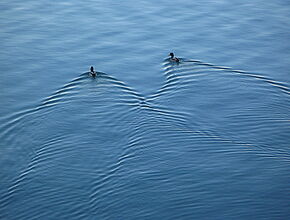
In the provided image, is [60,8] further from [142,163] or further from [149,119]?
[142,163]

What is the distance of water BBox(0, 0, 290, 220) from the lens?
672 inches

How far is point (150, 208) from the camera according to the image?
16.8m

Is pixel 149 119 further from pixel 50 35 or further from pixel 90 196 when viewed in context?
pixel 50 35

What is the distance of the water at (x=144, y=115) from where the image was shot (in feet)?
56.0

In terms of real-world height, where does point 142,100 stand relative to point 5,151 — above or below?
above

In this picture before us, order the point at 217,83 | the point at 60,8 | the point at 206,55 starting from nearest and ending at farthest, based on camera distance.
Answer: the point at 217,83 < the point at 206,55 < the point at 60,8

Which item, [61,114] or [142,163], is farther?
[61,114]

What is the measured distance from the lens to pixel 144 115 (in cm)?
2075

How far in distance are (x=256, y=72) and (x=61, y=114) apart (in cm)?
1029

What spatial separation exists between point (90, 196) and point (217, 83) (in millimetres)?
9675

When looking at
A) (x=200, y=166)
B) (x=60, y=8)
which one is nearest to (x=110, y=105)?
(x=200, y=166)

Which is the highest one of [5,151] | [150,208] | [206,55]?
[206,55]

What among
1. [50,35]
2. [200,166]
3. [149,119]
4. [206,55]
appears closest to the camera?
[200,166]

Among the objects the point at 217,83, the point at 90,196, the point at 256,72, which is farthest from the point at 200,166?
the point at 256,72
